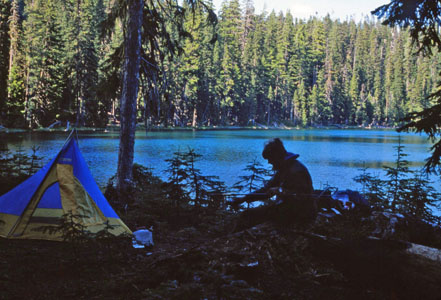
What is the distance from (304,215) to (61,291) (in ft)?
9.62

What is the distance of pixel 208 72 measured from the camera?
64062mm

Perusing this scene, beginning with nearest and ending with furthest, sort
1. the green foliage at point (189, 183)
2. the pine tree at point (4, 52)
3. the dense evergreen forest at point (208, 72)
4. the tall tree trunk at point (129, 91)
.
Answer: the green foliage at point (189, 183) < the tall tree trunk at point (129, 91) < the dense evergreen forest at point (208, 72) < the pine tree at point (4, 52)

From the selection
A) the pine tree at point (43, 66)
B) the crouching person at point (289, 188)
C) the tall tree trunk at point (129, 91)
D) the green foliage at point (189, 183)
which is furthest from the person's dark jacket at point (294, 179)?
the pine tree at point (43, 66)

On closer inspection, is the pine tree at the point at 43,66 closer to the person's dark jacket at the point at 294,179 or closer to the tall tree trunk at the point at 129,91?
the tall tree trunk at the point at 129,91

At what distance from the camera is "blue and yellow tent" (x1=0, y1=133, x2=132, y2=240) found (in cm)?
537

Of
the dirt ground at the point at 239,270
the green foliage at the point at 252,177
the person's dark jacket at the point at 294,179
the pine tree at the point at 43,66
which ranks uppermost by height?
the pine tree at the point at 43,66

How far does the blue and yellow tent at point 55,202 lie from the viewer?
5.37 metres

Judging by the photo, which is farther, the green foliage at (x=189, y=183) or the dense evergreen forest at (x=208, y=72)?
the dense evergreen forest at (x=208, y=72)

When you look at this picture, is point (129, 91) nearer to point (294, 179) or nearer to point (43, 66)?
point (294, 179)

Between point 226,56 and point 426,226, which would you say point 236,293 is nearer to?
point 426,226

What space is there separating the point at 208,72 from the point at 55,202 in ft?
197

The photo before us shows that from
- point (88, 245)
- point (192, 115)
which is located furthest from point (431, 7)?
point (192, 115)

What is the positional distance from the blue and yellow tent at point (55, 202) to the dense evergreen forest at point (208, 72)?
3.78 m

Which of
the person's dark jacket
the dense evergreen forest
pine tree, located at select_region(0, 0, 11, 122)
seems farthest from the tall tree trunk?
pine tree, located at select_region(0, 0, 11, 122)
